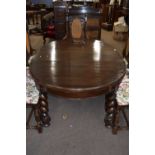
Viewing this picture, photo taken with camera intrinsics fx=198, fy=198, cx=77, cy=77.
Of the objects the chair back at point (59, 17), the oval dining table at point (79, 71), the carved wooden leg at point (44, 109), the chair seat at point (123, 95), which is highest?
the chair back at point (59, 17)

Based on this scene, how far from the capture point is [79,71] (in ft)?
5.82

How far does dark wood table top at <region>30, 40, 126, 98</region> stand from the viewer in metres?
1.54

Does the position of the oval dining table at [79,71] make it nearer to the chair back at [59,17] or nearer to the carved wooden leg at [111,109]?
the carved wooden leg at [111,109]

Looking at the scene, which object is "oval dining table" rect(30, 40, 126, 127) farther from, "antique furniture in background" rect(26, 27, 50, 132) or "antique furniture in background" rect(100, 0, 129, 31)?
"antique furniture in background" rect(100, 0, 129, 31)

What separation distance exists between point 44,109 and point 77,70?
0.63 meters

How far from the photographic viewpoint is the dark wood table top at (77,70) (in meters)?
1.54

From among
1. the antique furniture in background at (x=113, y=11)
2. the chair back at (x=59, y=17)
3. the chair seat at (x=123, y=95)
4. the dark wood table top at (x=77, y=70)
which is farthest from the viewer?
the antique furniture in background at (x=113, y=11)

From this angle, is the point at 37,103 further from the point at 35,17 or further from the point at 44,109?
the point at 35,17

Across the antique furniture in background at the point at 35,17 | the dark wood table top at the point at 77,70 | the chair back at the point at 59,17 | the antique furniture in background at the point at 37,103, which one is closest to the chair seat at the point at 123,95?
the dark wood table top at the point at 77,70

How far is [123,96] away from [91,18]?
2.82 meters
